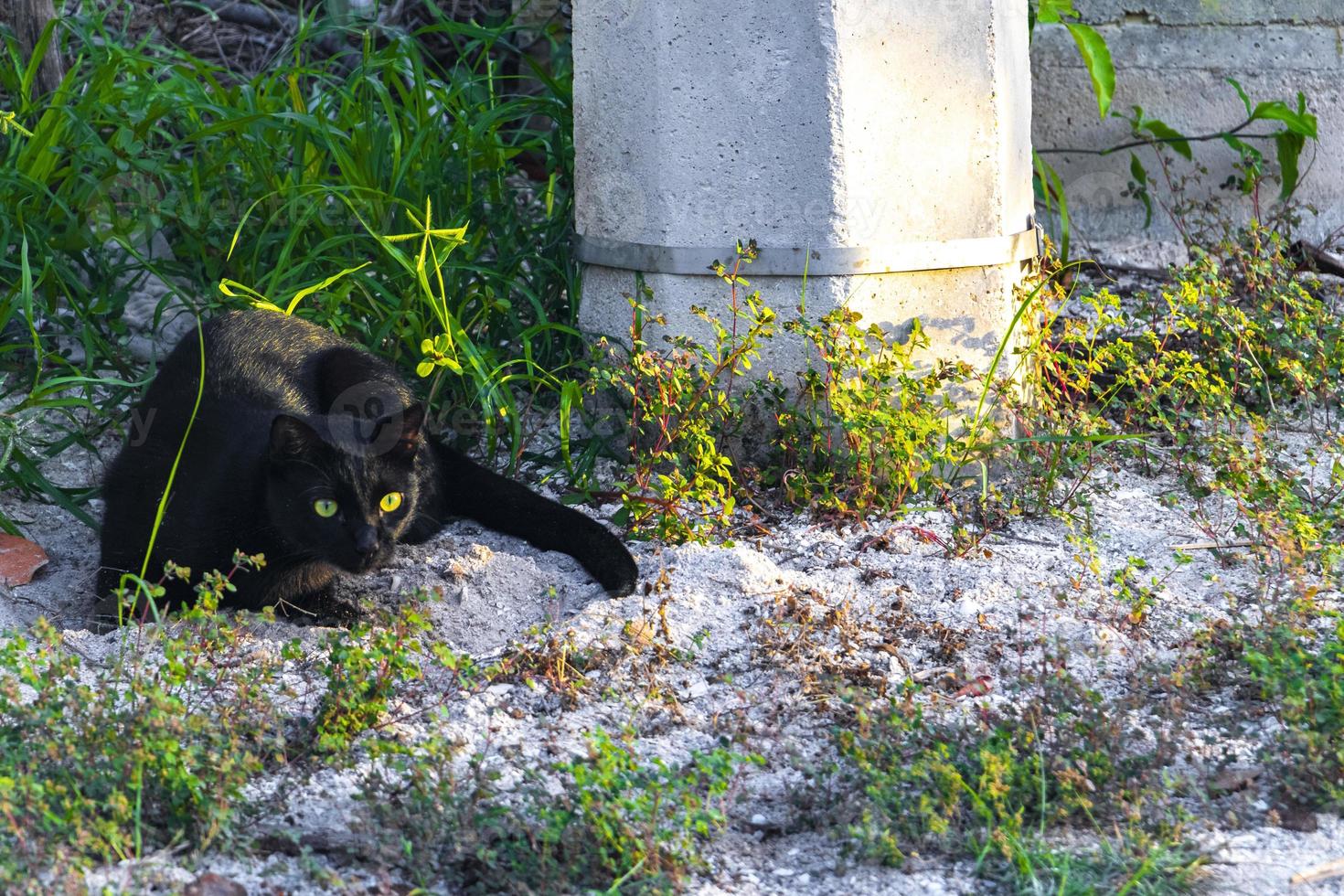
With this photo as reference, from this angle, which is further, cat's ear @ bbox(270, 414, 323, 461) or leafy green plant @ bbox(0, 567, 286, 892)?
cat's ear @ bbox(270, 414, 323, 461)

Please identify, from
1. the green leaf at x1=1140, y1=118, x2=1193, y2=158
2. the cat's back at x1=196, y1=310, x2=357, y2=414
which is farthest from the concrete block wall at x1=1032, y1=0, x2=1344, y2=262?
the cat's back at x1=196, y1=310, x2=357, y2=414

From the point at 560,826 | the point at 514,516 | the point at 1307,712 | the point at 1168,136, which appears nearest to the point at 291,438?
the point at 514,516

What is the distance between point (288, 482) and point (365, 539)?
0.20m

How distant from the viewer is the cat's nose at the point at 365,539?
2727 millimetres

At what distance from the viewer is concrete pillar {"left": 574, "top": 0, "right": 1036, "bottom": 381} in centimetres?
317

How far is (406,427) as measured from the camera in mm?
2787

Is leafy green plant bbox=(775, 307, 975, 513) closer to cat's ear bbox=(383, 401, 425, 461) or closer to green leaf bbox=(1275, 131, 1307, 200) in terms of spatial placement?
cat's ear bbox=(383, 401, 425, 461)

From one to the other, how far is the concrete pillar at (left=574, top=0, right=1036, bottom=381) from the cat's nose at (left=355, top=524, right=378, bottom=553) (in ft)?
3.37

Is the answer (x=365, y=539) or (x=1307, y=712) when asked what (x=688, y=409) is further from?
(x=1307, y=712)

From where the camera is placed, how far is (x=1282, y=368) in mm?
3580

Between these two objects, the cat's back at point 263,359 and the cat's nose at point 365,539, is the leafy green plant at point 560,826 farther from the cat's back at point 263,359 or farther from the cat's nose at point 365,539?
the cat's back at point 263,359

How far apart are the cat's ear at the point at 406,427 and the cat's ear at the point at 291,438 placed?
18 centimetres

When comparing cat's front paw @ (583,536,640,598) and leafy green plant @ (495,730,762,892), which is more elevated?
cat's front paw @ (583,536,640,598)

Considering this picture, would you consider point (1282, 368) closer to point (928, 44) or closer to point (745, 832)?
point (928, 44)
